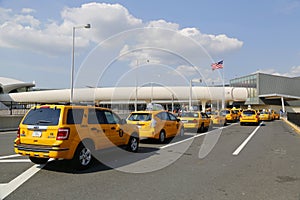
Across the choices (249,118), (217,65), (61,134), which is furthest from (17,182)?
(217,65)

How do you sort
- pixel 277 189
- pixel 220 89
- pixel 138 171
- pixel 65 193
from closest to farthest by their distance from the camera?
pixel 65 193 < pixel 277 189 < pixel 138 171 < pixel 220 89

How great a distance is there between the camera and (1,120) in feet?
60.6

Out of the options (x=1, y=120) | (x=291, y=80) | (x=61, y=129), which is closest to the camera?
(x=61, y=129)

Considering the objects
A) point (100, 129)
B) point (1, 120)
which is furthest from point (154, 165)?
point (1, 120)

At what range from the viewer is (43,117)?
21.8 ft

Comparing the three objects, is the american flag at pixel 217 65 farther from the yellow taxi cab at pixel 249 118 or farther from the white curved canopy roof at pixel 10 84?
the white curved canopy roof at pixel 10 84

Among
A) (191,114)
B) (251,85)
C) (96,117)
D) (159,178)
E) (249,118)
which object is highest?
(251,85)

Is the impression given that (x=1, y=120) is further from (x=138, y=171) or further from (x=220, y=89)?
(x=220, y=89)

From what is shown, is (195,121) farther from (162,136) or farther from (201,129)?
(162,136)

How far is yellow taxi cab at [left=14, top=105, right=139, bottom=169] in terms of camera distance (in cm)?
632

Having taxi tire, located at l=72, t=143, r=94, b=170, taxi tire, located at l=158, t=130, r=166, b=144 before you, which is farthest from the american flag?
taxi tire, located at l=72, t=143, r=94, b=170

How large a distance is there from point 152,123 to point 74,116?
5.33 metres

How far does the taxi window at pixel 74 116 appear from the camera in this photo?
656 cm

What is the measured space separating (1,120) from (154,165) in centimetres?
1519
